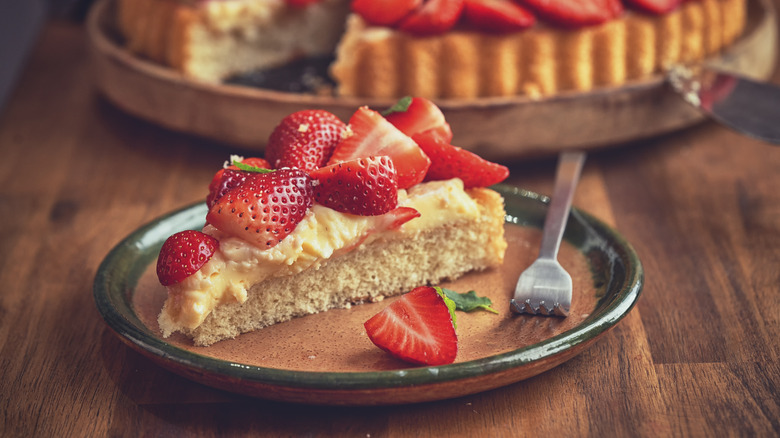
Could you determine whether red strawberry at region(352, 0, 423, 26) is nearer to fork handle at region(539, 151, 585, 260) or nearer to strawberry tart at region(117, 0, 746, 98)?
strawberry tart at region(117, 0, 746, 98)

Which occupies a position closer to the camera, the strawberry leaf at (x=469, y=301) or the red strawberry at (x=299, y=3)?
the strawberry leaf at (x=469, y=301)

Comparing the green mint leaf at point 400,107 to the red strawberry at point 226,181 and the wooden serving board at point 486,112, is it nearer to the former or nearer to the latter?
the red strawberry at point 226,181

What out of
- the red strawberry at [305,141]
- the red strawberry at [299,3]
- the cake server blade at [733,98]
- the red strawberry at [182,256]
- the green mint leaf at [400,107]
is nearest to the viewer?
the red strawberry at [182,256]

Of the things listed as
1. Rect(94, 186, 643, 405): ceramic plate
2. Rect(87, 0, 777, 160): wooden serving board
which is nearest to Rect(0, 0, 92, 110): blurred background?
Rect(87, 0, 777, 160): wooden serving board

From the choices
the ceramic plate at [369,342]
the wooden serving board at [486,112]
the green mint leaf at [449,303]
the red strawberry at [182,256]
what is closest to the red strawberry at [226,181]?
the red strawberry at [182,256]

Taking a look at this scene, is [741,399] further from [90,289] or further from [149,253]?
[90,289]

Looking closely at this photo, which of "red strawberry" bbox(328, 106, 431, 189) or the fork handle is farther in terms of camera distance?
the fork handle
